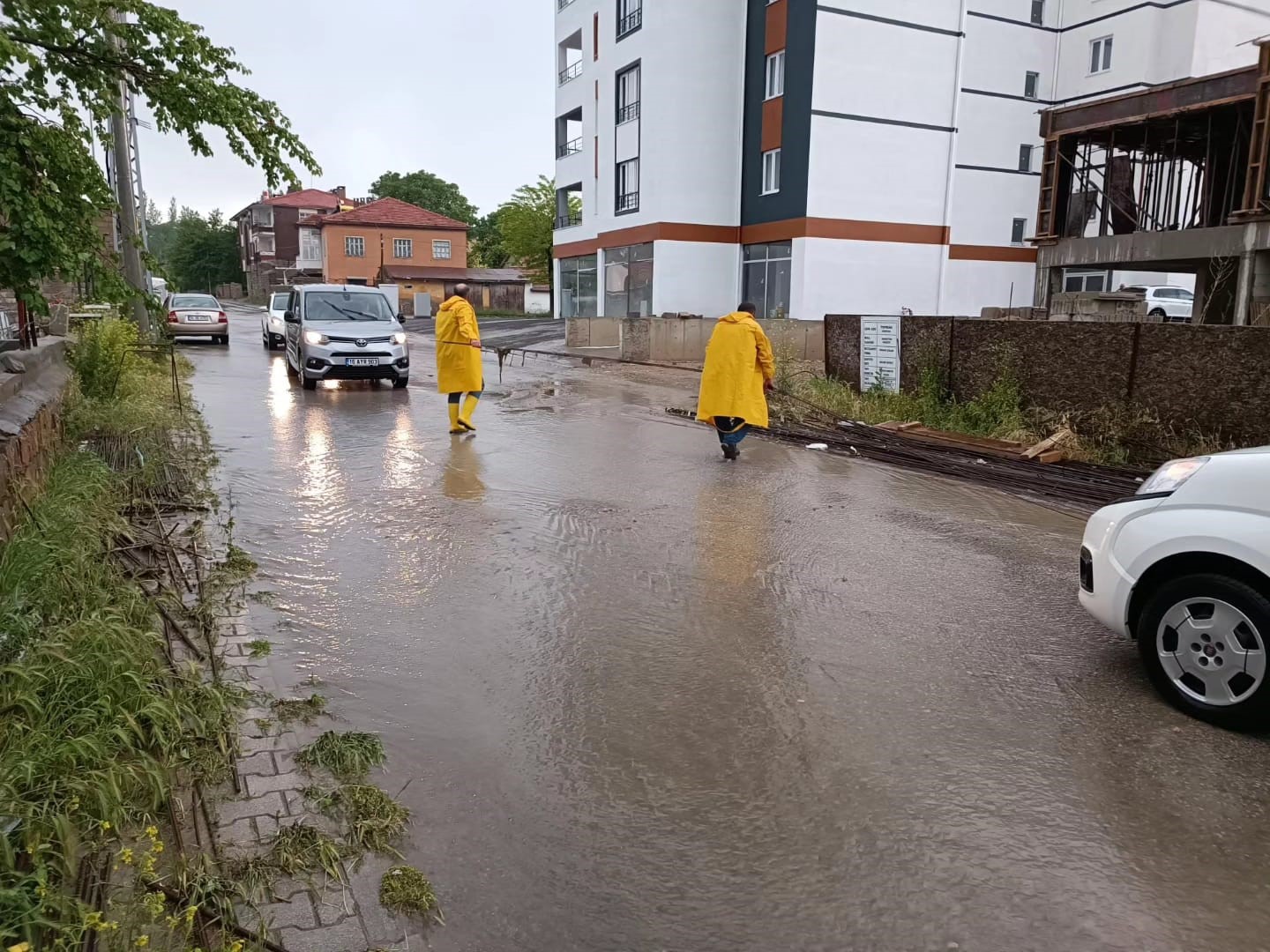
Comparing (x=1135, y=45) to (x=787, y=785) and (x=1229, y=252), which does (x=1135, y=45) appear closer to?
(x=1229, y=252)

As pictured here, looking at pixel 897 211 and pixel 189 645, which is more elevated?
pixel 897 211

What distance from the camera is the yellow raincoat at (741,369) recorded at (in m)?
9.88

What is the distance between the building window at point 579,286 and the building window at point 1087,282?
1756 cm

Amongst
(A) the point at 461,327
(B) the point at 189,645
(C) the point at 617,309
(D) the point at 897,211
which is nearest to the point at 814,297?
(D) the point at 897,211

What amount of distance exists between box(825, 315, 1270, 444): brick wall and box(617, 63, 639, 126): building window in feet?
77.5

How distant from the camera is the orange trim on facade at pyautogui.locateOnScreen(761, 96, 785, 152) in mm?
29906

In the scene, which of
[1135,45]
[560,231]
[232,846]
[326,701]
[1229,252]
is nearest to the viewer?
[232,846]

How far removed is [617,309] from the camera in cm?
3531

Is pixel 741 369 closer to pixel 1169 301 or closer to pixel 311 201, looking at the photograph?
pixel 1169 301

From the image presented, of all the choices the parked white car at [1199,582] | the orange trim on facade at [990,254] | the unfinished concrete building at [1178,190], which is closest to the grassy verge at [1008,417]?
the parked white car at [1199,582]

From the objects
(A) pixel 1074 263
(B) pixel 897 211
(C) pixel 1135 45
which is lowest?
(A) pixel 1074 263

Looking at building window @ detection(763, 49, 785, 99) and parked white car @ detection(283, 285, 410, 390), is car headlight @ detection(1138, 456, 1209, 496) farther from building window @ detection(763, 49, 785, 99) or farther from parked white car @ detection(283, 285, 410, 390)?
building window @ detection(763, 49, 785, 99)

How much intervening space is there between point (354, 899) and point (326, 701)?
4.80ft

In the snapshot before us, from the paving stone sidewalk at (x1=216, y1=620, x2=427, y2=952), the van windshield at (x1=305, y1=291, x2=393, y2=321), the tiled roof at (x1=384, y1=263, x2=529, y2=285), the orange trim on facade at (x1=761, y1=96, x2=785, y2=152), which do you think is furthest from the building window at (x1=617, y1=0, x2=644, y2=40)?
the paving stone sidewalk at (x1=216, y1=620, x2=427, y2=952)
